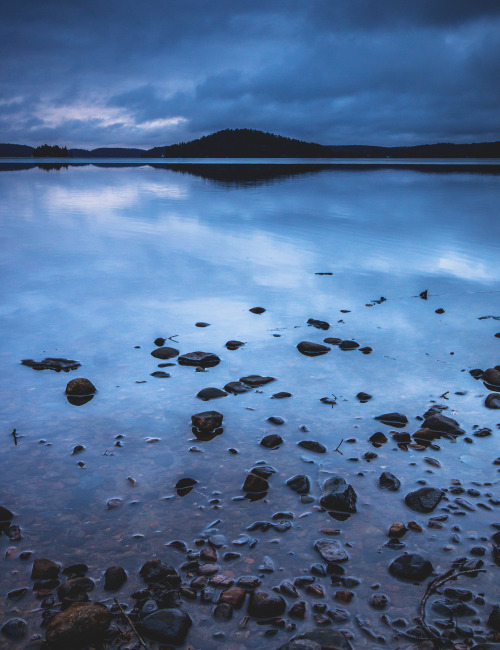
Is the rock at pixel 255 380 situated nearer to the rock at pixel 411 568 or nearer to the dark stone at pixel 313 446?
the dark stone at pixel 313 446

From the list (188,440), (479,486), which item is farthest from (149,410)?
(479,486)

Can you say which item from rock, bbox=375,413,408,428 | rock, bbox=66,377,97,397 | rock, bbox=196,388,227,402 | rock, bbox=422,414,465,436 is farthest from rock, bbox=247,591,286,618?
rock, bbox=66,377,97,397

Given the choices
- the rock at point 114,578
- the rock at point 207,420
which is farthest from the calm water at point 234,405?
the rock at point 207,420

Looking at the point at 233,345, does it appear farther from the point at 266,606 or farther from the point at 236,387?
the point at 266,606

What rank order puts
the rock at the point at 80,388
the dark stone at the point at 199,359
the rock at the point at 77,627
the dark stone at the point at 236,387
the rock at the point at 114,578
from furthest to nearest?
the dark stone at the point at 199,359 < the dark stone at the point at 236,387 < the rock at the point at 80,388 < the rock at the point at 114,578 < the rock at the point at 77,627

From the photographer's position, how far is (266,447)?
199 inches

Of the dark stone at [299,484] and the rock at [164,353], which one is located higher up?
the rock at [164,353]

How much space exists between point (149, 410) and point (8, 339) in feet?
12.8

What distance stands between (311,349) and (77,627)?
5.50 meters

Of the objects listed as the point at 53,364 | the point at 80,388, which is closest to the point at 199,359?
the point at 80,388

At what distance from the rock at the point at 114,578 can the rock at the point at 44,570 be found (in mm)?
372

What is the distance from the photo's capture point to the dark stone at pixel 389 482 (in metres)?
4.39

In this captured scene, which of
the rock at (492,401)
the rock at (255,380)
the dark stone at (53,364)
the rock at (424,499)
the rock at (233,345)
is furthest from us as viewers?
the rock at (233,345)

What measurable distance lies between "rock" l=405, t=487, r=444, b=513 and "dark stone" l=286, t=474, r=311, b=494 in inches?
35.5
